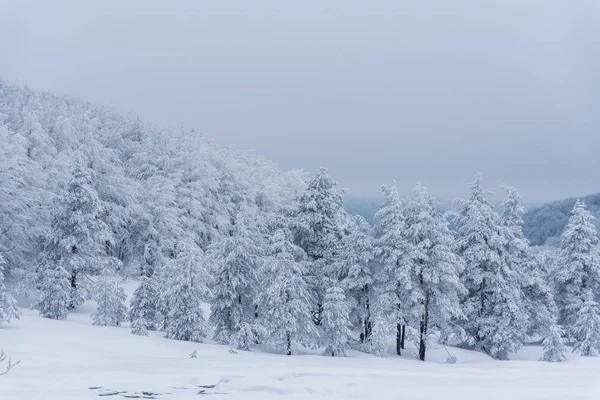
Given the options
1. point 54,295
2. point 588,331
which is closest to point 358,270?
point 588,331

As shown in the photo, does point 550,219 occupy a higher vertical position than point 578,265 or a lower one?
higher

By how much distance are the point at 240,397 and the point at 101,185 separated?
38.4 m

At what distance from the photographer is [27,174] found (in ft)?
119

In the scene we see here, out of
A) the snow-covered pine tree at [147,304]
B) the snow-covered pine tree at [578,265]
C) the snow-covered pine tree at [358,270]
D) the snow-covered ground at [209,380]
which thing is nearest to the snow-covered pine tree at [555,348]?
the snow-covered pine tree at [578,265]

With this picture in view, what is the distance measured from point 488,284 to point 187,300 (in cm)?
1895

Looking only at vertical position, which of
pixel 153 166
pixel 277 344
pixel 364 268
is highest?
pixel 153 166

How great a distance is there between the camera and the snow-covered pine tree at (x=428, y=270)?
26812 mm

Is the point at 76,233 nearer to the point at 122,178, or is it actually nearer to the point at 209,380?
the point at 122,178

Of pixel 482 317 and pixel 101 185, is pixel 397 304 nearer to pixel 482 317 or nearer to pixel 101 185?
pixel 482 317

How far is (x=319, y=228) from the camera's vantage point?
27625 millimetres

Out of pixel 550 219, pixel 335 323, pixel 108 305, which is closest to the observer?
pixel 335 323

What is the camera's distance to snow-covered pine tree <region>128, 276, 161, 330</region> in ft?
86.2

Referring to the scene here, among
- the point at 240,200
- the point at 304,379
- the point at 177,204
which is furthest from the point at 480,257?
the point at 240,200

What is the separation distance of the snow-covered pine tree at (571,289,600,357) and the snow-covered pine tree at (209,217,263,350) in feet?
69.6
